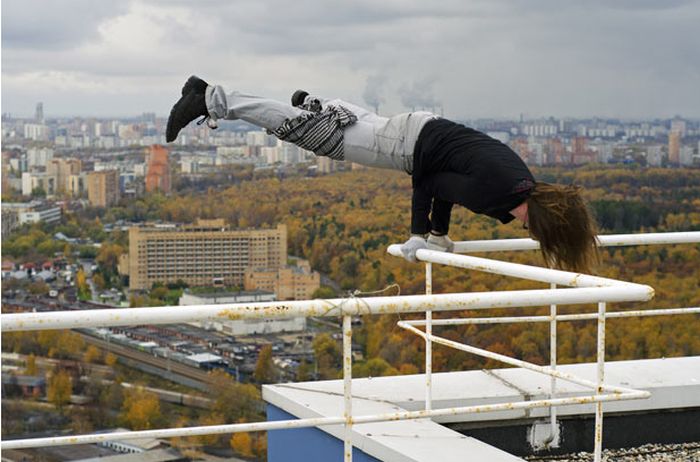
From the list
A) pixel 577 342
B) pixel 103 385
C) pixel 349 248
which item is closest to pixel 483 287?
pixel 577 342

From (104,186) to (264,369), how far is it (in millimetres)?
25463

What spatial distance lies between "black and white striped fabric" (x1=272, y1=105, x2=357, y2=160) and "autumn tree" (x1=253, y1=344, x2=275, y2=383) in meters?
56.7

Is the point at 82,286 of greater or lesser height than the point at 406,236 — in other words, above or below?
below

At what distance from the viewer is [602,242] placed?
3861mm

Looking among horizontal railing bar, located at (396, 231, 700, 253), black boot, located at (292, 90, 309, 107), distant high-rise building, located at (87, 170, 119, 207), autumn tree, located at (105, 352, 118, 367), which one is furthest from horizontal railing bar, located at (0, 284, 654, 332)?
distant high-rise building, located at (87, 170, 119, 207)

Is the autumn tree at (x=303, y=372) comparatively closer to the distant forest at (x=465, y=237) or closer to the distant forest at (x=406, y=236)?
the distant forest at (x=406, y=236)

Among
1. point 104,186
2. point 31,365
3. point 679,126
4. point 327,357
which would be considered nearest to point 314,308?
point 327,357

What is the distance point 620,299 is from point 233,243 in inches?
2803

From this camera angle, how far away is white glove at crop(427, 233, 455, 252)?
405cm

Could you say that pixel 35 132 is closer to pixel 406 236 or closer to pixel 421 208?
pixel 406 236

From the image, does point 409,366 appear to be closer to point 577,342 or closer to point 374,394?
point 577,342

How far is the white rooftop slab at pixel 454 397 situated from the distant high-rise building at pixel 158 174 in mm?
74667

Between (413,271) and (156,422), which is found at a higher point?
(413,271)

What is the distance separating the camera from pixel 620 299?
2.40 meters
